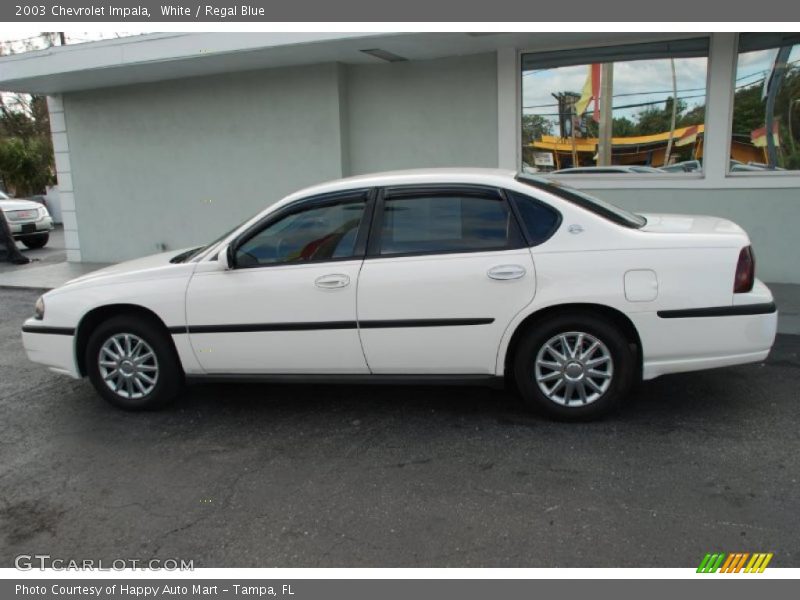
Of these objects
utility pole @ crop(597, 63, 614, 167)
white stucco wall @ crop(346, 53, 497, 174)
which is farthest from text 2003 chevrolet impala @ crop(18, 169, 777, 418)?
white stucco wall @ crop(346, 53, 497, 174)

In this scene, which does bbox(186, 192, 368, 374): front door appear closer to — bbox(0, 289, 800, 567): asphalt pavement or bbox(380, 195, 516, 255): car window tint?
bbox(380, 195, 516, 255): car window tint

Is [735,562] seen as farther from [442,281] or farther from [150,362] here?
[150,362]

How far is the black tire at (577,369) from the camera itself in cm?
406

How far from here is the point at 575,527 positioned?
310cm

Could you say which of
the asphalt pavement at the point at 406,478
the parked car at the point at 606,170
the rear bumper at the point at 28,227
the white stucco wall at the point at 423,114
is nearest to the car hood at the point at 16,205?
the rear bumper at the point at 28,227

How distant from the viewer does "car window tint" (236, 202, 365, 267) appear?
435 cm

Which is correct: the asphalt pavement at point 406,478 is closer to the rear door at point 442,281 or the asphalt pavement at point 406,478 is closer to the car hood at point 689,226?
the rear door at point 442,281

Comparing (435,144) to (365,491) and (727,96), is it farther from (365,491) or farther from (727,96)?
(365,491)

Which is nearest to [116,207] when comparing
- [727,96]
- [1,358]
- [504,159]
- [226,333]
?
[1,358]

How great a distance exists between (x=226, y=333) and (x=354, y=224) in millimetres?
1122

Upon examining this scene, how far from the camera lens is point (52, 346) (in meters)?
4.75

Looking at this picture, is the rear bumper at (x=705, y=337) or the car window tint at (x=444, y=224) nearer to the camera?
the rear bumper at (x=705, y=337)
